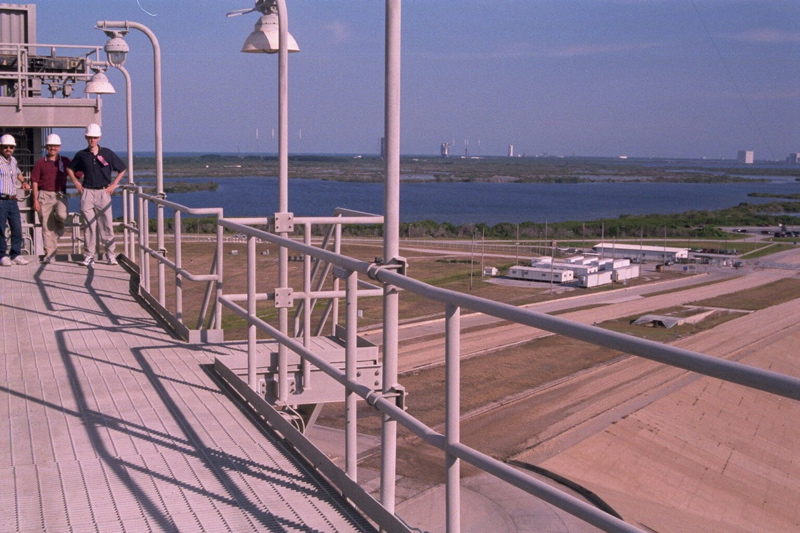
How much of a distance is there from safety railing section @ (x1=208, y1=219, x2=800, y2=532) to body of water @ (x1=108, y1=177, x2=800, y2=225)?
82.4 metres

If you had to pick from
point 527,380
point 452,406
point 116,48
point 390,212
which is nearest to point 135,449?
point 390,212

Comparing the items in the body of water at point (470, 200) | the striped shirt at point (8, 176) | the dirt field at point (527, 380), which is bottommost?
the dirt field at point (527, 380)

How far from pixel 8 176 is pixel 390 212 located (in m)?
9.08

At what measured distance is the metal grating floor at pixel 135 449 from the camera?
3.71 meters

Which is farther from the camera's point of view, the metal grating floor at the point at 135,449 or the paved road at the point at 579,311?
the paved road at the point at 579,311

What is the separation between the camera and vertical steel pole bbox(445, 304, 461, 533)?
2.93 metres

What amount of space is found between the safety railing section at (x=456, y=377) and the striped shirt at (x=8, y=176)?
7231mm

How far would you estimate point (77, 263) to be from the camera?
12477mm

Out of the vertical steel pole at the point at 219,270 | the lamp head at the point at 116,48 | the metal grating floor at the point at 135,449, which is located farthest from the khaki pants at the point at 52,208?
the vertical steel pole at the point at 219,270

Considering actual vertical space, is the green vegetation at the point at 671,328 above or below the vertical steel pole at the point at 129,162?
below

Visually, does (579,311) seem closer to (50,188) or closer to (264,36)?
(50,188)

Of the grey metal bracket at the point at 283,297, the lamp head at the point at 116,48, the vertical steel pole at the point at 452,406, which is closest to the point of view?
the vertical steel pole at the point at 452,406

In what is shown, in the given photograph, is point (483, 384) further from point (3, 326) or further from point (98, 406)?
point (98, 406)

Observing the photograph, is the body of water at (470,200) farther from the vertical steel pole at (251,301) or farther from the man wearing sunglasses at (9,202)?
the vertical steel pole at (251,301)
